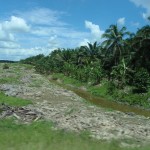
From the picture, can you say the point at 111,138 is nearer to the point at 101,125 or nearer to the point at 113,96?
the point at 101,125

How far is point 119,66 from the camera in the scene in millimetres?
64000

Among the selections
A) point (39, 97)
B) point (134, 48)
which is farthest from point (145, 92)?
point (39, 97)

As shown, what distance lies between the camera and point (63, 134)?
75.1ft

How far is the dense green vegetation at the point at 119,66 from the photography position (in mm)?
58025

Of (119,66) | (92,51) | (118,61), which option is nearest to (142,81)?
(119,66)

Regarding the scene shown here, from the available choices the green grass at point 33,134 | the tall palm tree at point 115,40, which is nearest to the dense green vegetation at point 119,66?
the tall palm tree at point 115,40

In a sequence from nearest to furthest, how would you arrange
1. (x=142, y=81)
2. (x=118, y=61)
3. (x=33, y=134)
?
1. (x=33, y=134)
2. (x=142, y=81)
3. (x=118, y=61)

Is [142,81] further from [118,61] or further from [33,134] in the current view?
[33,134]

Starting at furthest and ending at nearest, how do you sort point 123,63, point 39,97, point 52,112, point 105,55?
point 105,55 → point 123,63 → point 39,97 → point 52,112

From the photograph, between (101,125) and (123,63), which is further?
(123,63)

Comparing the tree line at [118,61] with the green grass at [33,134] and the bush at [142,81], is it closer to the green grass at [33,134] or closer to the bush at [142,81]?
the bush at [142,81]

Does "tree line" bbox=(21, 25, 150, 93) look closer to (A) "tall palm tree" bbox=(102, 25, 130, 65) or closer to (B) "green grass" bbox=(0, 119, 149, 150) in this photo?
(A) "tall palm tree" bbox=(102, 25, 130, 65)

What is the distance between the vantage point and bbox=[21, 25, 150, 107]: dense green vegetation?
58025 mm

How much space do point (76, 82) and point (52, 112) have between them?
54632mm
